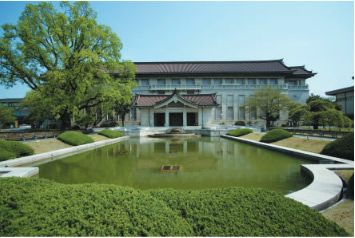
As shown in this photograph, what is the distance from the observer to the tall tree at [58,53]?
1894 cm

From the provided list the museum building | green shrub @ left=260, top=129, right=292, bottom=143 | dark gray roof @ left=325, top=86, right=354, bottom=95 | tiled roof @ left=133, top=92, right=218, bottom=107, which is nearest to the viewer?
green shrub @ left=260, top=129, right=292, bottom=143

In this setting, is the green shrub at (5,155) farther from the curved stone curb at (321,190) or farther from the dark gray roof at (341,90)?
the dark gray roof at (341,90)

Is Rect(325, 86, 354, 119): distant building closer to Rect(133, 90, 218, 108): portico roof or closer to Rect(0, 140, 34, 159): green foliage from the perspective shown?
Rect(133, 90, 218, 108): portico roof

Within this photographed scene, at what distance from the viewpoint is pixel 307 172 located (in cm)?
733

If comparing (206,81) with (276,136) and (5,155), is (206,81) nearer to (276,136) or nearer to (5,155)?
(276,136)

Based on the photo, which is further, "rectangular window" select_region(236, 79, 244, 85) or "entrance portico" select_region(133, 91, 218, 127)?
"rectangular window" select_region(236, 79, 244, 85)

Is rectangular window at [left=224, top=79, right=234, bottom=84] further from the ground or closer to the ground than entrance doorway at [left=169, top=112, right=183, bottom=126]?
further from the ground

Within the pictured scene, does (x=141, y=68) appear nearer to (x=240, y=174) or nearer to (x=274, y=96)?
(x=274, y=96)

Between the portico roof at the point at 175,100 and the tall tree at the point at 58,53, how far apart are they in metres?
12.8

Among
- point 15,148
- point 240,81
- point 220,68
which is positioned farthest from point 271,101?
point 15,148

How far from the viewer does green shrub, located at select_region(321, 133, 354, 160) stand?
883 cm

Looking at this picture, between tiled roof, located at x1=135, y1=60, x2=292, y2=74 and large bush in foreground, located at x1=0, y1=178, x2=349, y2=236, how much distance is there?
43926mm

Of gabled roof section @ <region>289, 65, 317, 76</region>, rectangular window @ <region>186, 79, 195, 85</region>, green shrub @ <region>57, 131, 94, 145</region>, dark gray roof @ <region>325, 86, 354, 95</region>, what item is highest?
gabled roof section @ <region>289, 65, 317, 76</region>

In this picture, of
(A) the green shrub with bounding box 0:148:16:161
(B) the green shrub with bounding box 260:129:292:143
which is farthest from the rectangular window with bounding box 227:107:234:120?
(A) the green shrub with bounding box 0:148:16:161
